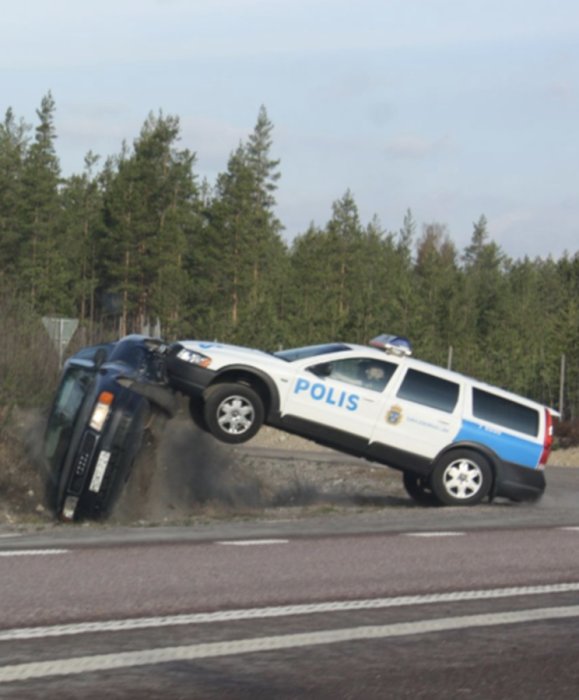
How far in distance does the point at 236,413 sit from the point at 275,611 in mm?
8992

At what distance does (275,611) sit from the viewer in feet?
26.1

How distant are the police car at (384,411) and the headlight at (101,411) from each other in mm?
2837

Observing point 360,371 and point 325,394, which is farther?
point 360,371

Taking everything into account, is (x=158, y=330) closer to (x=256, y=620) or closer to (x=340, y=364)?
(x=340, y=364)

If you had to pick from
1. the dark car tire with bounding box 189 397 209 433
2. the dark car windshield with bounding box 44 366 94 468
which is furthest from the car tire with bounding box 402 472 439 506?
the dark car windshield with bounding box 44 366 94 468

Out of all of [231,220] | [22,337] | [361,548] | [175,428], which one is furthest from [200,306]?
[361,548]

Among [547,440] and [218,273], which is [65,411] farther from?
[218,273]

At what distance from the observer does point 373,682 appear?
6102mm

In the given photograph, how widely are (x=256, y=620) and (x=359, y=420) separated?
9.51 metres

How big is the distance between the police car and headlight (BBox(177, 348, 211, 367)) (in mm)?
12

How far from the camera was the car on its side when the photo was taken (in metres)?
13.9

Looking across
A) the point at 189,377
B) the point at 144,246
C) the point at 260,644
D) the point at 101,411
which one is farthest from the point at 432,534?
the point at 144,246

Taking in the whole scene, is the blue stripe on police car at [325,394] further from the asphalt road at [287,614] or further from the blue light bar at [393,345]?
the asphalt road at [287,614]

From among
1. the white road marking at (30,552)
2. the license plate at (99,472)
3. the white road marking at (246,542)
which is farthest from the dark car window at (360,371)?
the white road marking at (30,552)
